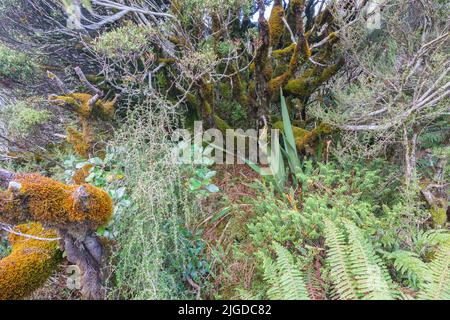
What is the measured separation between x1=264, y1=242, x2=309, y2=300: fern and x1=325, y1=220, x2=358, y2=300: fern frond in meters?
0.15

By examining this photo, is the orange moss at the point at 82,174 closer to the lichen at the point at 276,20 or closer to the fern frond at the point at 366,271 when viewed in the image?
the fern frond at the point at 366,271

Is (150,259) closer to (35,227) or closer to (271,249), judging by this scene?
(271,249)

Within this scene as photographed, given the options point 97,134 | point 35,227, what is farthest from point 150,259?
point 97,134

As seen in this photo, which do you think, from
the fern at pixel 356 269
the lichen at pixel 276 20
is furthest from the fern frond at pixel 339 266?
the lichen at pixel 276 20

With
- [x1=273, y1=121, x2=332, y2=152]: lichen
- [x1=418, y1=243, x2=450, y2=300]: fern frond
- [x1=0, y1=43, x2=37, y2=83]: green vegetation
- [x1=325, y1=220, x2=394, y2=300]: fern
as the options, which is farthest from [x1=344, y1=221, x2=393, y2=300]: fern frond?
[x1=0, y1=43, x2=37, y2=83]: green vegetation

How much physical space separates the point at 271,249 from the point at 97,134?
77.0 inches

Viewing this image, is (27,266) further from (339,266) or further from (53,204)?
(339,266)

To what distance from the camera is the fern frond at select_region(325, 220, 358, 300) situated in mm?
1129

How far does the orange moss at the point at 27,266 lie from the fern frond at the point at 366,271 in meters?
1.59

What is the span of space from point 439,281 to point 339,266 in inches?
16.5

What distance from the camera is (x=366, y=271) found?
3.75 feet

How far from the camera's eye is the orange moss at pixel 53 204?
1134 millimetres

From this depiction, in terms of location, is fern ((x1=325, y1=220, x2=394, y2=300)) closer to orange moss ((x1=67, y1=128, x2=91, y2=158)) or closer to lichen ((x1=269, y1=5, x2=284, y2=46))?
lichen ((x1=269, y1=5, x2=284, y2=46))

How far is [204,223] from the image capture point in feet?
6.38
